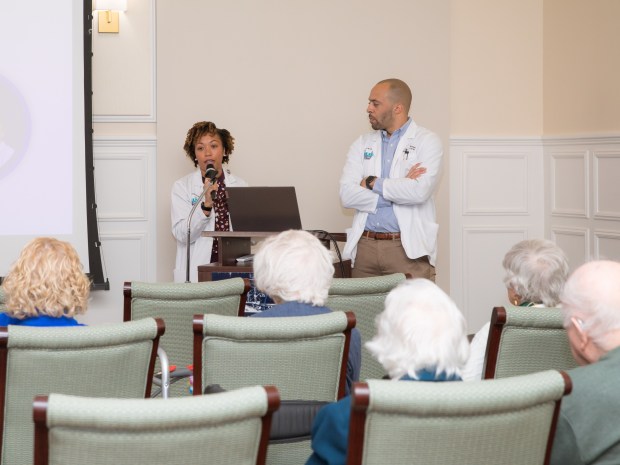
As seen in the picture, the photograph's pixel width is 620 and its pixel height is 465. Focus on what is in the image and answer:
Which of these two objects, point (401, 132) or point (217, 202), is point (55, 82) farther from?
point (401, 132)

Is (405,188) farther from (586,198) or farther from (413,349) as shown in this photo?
(413,349)

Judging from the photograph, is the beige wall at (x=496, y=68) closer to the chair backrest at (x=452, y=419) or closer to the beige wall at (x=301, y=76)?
the beige wall at (x=301, y=76)

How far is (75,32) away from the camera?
20.0 ft

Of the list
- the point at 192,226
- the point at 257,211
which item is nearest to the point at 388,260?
the point at 257,211

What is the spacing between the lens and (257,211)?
16.3ft

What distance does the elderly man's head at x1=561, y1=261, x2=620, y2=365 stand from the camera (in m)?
1.96

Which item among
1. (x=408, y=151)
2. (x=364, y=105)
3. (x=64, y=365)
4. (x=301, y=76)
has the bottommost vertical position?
(x=64, y=365)

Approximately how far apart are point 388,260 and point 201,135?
4.65 ft

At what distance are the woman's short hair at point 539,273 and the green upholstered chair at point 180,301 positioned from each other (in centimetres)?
94

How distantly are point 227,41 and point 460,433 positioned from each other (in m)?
5.27

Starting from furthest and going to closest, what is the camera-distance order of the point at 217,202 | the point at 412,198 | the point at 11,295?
the point at 217,202, the point at 412,198, the point at 11,295

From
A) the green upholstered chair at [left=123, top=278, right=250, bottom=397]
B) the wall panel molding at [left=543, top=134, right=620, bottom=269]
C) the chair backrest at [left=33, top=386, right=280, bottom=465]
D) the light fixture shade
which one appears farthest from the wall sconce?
the chair backrest at [left=33, top=386, right=280, bottom=465]

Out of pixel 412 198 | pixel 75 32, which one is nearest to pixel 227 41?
pixel 75 32

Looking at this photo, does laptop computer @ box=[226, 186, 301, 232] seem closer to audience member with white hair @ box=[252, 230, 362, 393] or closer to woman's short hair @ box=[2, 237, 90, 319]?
audience member with white hair @ box=[252, 230, 362, 393]
